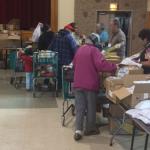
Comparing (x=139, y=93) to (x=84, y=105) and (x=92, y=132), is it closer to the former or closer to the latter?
(x=84, y=105)

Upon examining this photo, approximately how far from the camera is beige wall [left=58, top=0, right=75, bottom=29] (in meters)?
11.1

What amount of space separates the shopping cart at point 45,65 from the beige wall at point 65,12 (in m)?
3.44

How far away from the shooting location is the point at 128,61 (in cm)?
555

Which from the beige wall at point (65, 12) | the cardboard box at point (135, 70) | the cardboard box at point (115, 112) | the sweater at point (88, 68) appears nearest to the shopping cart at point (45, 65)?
the cardboard box at point (115, 112)

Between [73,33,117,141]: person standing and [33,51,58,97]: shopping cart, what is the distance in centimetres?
242

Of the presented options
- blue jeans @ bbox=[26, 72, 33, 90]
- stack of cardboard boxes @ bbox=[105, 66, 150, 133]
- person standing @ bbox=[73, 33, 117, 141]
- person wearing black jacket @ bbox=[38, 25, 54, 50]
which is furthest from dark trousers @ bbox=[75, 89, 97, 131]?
person wearing black jacket @ bbox=[38, 25, 54, 50]

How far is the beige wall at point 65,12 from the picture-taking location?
1115 cm

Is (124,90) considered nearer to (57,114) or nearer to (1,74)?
(57,114)

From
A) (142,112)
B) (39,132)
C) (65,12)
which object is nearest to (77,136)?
(39,132)

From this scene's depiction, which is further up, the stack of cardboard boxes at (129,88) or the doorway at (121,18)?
the doorway at (121,18)

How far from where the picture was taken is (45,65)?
792 centimetres

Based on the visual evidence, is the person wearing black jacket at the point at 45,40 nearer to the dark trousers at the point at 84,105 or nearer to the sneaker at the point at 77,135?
the dark trousers at the point at 84,105

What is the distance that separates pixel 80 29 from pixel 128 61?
235 inches

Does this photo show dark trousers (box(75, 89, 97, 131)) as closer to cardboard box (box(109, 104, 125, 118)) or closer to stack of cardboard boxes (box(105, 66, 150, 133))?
stack of cardboard boxes (box(105, 66, 150, 133))
